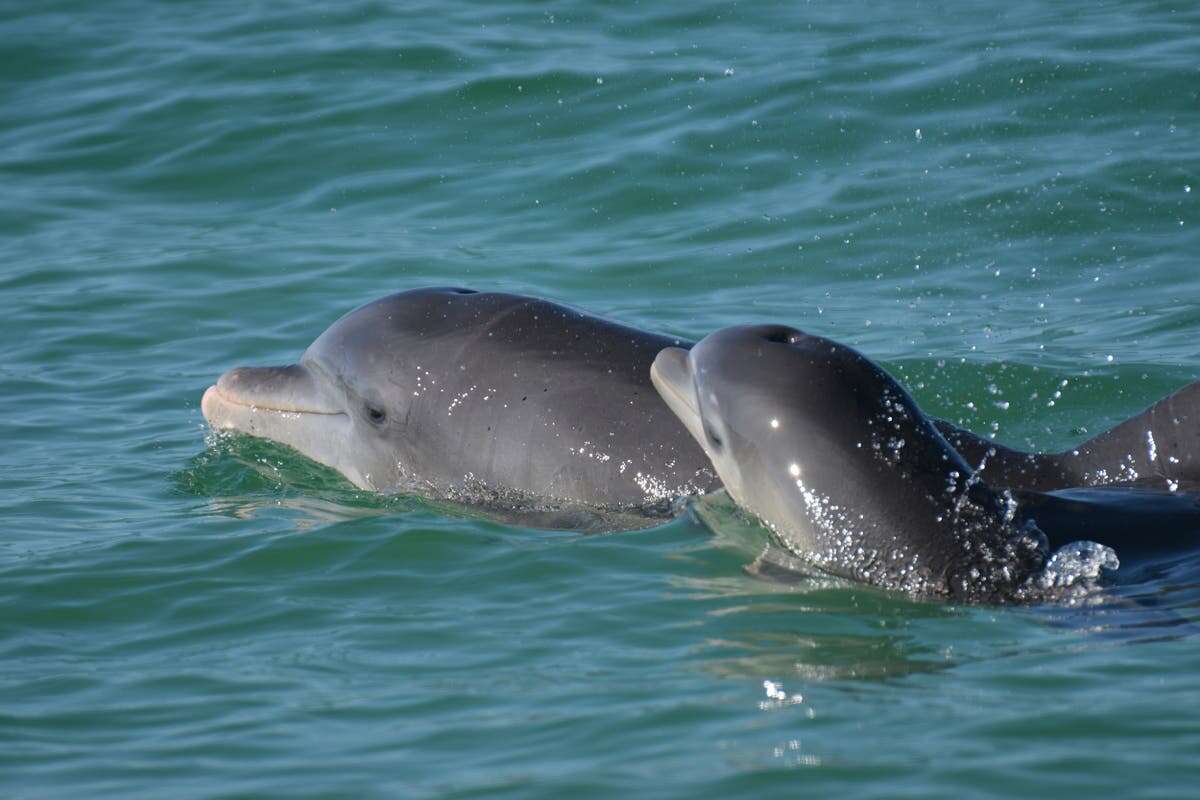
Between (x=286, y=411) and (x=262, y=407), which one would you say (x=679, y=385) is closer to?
(x=286, y=411)

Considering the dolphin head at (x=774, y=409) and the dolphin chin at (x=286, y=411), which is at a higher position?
the dolphin head at (x=774, y=409)

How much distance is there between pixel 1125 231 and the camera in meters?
16.2

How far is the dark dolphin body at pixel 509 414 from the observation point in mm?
9953

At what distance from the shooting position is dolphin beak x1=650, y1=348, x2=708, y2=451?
9188 mm

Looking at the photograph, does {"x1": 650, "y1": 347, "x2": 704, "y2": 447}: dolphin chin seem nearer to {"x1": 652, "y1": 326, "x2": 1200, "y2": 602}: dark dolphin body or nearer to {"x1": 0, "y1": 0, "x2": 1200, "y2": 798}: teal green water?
{"x1": 652, "y1": 326, "x2": 1200, "y2": 602}: dark dolphin body

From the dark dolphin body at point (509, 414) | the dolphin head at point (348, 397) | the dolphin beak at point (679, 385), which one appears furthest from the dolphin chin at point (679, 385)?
the dolphin head at point (348, 397)

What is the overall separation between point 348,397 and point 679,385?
7.93 feet

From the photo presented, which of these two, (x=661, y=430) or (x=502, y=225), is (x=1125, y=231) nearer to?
(x=502, y=225)

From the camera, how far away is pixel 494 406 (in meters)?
10.3

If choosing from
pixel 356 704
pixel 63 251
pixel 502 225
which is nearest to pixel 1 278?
pixel 63 251

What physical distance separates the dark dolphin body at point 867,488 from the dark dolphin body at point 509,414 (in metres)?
0.87

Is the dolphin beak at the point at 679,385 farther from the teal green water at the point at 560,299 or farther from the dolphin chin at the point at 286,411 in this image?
the dolphin chin at the point at 286,411

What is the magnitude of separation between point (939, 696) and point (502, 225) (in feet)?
36.7

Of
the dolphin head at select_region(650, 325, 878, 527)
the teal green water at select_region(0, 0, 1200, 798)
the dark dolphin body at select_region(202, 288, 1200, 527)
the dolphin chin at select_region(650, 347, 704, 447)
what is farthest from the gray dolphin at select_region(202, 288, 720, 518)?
the dolphin head at select_region(650, 325, 878, 527)
